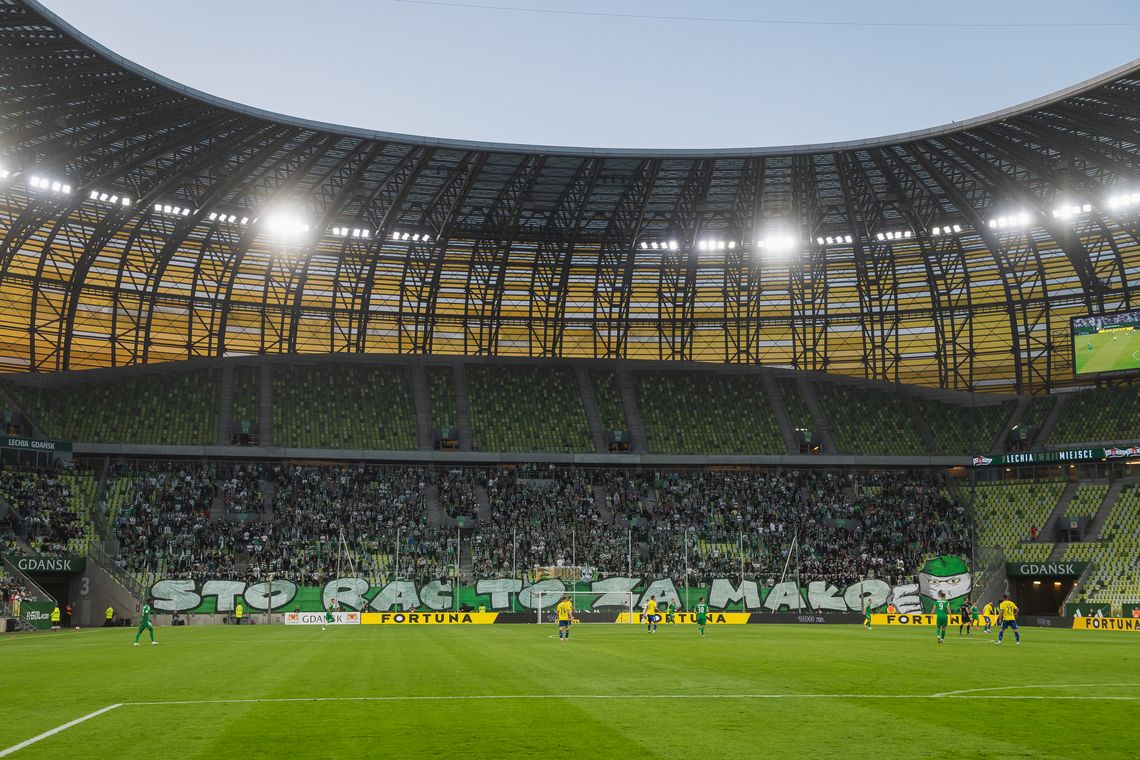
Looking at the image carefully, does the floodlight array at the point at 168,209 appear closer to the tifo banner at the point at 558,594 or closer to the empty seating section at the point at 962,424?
the tifo banner at the point at 558,594

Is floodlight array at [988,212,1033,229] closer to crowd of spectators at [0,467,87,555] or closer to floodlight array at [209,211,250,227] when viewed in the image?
floodlight array at [209,211,250,227]

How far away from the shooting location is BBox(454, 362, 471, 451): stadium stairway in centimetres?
8300

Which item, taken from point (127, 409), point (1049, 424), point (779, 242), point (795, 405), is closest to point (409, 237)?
point (127, 409)

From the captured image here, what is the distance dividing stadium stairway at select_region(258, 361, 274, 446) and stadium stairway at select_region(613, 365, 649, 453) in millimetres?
26989

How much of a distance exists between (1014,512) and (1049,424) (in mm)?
9956

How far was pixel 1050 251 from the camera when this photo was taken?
255ft

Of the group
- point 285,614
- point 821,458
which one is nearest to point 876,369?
point 821,458

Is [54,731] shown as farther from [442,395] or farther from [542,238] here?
[442,395]

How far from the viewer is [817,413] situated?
3477 inches

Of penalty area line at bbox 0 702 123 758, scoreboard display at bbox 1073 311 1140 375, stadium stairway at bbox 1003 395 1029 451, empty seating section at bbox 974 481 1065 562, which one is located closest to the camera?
penalty area line at bbox 0 702 123 758

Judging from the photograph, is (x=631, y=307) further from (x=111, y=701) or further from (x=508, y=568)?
(x=111, y=701)

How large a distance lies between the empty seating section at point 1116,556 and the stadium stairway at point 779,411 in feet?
71.1

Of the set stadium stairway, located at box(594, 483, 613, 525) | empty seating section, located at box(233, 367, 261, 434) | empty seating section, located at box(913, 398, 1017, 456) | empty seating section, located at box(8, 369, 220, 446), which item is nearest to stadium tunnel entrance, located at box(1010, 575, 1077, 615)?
empty seating section, located at box(913, 398, 1017, 456)

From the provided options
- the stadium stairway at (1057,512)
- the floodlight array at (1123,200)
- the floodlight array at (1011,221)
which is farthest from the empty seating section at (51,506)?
the floodlight array at (1123,200)
